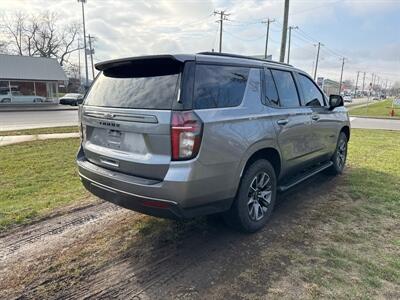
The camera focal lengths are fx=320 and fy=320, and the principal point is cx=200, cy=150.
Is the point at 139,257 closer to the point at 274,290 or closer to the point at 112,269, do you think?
the point at 112,269

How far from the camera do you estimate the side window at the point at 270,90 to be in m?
3.86

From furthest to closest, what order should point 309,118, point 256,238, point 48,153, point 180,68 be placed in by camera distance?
point 48,153, point 309,118, point 256,238, point 180,68

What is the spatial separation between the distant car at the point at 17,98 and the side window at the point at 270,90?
1570 inches

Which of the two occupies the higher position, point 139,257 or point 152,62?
point 152,62

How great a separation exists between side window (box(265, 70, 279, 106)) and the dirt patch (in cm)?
153

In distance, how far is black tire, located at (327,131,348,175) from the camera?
6.06 metres

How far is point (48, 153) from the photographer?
8.36 metres

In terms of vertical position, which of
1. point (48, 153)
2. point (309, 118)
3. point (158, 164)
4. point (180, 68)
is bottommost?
point (48, 153)

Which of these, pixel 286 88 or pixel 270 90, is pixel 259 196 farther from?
pixel 286 88

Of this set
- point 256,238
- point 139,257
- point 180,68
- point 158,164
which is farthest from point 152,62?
point 256,238

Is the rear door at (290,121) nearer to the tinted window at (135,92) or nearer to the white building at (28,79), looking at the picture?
the tinted window at (135,92)

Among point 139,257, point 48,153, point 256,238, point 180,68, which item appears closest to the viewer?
point 180,68

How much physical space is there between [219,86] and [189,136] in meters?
0.73

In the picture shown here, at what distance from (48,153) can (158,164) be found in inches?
259
